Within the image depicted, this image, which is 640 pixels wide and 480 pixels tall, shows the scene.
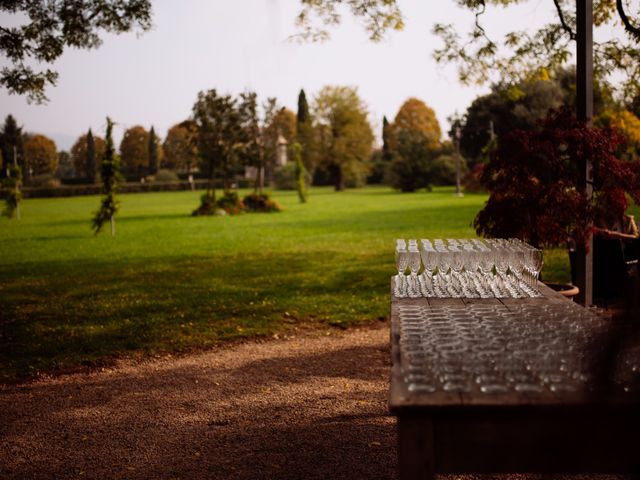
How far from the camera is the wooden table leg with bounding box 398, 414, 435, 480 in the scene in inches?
83.0

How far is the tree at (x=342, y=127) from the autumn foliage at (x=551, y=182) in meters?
55.9

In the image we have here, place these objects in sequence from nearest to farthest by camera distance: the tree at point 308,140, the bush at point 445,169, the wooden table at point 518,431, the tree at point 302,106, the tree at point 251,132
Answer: the wooden table at point 518,431 → the tree at point 251,132 → the bush at point 445,169 → the tree at point 308,140 → the tree at point 302,106

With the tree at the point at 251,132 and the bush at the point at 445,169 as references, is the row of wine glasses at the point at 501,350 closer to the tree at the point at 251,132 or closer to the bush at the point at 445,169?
the tree at the point at 251,132

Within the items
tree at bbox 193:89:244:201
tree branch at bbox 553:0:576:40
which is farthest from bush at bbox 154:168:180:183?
tree branch at bbox 553:0:576:40

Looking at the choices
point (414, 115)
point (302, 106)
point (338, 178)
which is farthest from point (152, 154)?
point (414, 115)

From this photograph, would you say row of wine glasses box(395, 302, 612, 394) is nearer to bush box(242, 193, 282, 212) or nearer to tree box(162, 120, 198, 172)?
bush box(242, 193, 282, 212)

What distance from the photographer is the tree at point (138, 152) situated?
2504 inches

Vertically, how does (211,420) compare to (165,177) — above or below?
below

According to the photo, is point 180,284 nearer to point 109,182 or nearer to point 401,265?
point 401,265

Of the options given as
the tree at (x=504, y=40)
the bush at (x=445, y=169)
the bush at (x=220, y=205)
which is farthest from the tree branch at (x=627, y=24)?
the bush at (x=445, y=169)

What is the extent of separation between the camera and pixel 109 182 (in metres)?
22.9

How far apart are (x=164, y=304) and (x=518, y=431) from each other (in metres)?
8.81

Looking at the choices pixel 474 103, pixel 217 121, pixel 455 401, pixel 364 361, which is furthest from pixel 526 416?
pixel 474 103

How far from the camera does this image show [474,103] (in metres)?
54.7
